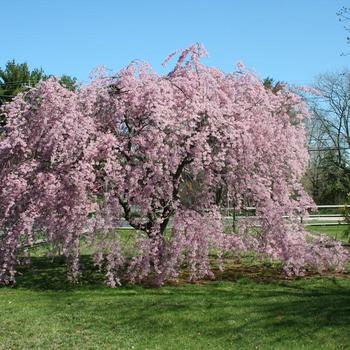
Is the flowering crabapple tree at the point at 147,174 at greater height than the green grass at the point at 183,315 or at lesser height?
greater

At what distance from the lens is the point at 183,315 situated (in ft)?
25.1

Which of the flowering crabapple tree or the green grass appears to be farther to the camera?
the flowering crabapple tree

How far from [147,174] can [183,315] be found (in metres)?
3.29

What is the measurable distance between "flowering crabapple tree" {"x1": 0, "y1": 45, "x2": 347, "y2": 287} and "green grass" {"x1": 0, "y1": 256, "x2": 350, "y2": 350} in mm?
628

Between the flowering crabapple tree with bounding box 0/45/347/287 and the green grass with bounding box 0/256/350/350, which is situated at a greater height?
the flowering crabapple tree with bounding box 0/45/347/287

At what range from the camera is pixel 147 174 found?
10156mm

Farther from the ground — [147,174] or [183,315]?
[147,174]

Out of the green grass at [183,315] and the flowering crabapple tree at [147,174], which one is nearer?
the green grass at [183,315]

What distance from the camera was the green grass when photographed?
652 cm

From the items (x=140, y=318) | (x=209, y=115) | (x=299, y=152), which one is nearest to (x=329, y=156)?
(x=299, y=152)

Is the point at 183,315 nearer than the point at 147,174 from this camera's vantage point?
Yes

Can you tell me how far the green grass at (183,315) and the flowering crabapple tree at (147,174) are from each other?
2.06 ft

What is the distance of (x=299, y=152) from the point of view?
40.3ft

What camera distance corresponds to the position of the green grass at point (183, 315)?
257 inches
